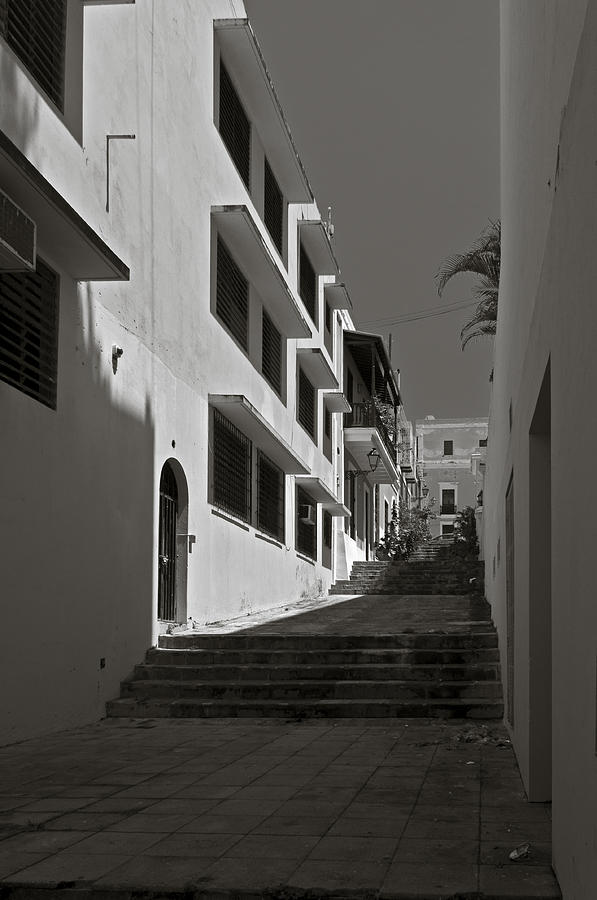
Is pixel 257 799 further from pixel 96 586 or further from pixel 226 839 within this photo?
pixel 96 586

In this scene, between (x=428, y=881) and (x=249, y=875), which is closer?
(x=428, y=881)

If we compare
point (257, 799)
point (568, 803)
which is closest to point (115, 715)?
point (257, 799)

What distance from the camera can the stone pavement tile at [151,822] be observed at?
5.87 m

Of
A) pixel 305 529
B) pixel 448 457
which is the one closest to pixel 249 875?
pixel 305 529

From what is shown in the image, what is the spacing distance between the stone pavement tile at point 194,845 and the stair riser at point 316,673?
626cm

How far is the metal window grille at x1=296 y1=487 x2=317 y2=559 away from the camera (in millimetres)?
25156

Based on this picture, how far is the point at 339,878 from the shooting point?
4.75 meters

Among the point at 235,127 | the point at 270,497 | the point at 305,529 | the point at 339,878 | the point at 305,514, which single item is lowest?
the point at 339,878

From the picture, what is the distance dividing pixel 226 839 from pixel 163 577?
338 inches

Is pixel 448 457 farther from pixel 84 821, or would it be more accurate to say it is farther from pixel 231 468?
pixel 84 821

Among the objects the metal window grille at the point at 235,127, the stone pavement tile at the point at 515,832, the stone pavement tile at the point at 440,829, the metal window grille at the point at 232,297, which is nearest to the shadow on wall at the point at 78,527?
the stone pavement tile at the point at 440,829

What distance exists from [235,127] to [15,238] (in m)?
11.6

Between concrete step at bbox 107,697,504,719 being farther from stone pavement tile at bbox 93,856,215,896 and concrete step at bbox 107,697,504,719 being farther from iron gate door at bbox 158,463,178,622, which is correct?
stone pavement tile at bbox 93,856,215,896

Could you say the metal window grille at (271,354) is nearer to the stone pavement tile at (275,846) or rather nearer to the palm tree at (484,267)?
the palm tree at (484,267)
